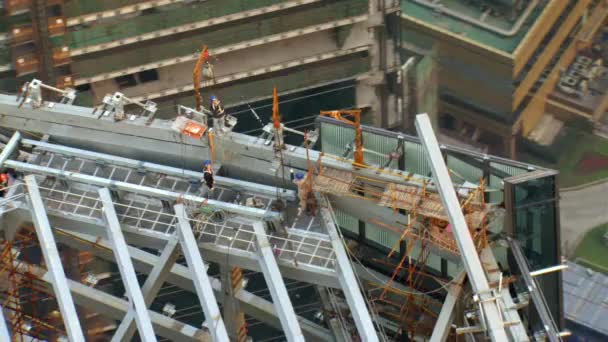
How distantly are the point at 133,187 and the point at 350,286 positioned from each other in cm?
915

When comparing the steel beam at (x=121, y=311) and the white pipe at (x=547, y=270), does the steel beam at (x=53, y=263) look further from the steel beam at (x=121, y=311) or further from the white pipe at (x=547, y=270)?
the white pipe at (x=547, y=270)

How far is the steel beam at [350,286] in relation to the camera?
190ft

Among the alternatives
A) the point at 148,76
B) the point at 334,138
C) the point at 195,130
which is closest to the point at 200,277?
the point at 195,130

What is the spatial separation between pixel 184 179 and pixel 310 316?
1723 cm

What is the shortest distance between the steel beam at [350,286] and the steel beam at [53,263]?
915cm

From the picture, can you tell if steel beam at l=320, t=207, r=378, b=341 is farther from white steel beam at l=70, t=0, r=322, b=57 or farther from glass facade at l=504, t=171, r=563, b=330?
white steel beam at l=70, t=0, r=322, b=57

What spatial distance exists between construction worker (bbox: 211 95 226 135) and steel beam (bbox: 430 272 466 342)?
33.2ft

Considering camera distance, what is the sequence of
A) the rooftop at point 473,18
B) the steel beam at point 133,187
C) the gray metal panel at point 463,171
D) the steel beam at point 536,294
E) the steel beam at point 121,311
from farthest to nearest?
the rooftop at point 473,18
the steel beam at point 121,311
the steel beam at point 133,187
the gray metal panel at point 463,171
the steel beam at point 536,294

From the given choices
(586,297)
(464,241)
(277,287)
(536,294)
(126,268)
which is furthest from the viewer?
(586,297)

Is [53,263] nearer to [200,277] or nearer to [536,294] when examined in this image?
[200,277]

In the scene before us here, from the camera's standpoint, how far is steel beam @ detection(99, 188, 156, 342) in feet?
194

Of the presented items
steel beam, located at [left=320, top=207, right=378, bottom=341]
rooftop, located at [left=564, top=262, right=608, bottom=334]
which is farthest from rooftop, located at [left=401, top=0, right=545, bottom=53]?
steel beam, located at [left=320, top=207, right=378, bottom=341]

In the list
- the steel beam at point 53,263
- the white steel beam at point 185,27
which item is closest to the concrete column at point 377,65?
the white steel beam at point 185,27

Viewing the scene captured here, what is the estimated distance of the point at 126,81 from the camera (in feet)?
278
